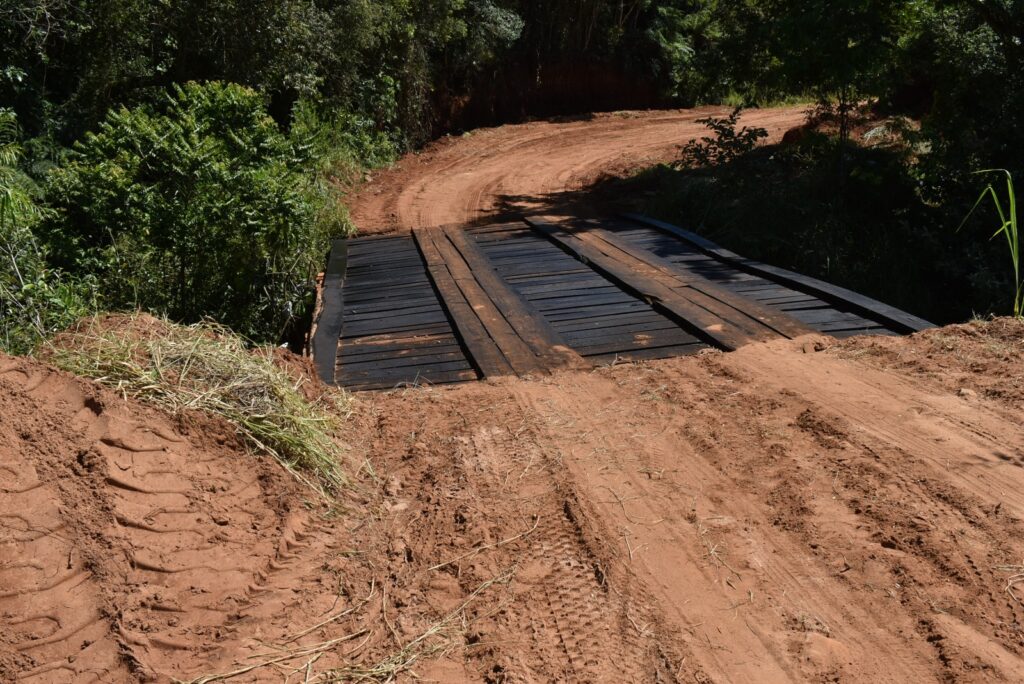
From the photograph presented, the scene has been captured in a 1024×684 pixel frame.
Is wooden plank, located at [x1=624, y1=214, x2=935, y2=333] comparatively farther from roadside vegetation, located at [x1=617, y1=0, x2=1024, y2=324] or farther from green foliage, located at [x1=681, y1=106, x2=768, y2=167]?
green foliage, located at [x1=681, y1=106, x2=768, y2=167]

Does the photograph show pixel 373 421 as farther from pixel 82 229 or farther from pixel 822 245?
pixel 822 245

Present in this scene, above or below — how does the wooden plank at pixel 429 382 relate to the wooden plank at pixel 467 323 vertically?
below

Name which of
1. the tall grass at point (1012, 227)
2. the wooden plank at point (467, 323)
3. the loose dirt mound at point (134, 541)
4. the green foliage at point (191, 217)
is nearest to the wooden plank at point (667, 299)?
the wooden plank at point (467, 323)

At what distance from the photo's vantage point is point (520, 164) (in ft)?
48.7

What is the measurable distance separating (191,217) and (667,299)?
4.06 m

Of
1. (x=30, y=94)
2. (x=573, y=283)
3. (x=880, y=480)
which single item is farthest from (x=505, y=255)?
(x=30, y=94)

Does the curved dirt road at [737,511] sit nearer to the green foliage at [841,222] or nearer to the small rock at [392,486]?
the small rock at [392,486]

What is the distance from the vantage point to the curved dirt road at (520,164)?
476 inches

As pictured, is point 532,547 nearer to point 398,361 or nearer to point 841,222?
point 398,361

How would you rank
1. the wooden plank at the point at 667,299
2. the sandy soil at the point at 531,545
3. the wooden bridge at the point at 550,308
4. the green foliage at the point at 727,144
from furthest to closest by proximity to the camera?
the green foliage at the point at 727,144 < the wooden plank at the point at 667,299 < the wooden bridge at the point at 550,308 < the sandy soil at the point at 531,545

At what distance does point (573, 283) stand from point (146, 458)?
448cm

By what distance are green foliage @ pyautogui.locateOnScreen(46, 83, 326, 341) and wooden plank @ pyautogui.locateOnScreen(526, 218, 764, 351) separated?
2.67 metres

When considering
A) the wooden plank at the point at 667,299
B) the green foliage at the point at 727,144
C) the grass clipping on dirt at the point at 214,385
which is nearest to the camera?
the grass clipping on dirt at the point at 214,385

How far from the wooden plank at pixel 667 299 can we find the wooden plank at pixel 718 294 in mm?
162
